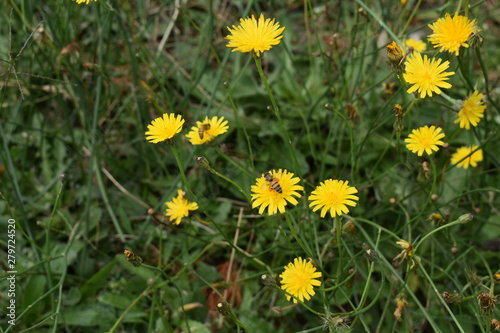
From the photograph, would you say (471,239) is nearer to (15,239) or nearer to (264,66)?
(264,66)

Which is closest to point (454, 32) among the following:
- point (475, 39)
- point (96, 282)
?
point (475, 39)

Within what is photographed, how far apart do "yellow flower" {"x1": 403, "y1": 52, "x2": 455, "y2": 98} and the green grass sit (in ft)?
0.55

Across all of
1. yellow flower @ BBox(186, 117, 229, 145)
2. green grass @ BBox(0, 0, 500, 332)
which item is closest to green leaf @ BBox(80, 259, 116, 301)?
green grass @ BBox(0, 0, 500, 332)

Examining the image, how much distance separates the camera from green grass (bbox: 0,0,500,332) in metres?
1.42

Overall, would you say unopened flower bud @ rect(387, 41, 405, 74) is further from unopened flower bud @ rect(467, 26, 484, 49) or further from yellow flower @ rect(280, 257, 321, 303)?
yellow flower @ rect(280, 257, 321, 303)

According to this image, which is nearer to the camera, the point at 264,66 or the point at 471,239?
the point at 471,239

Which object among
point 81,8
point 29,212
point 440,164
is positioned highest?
point 81,8

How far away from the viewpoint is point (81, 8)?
7.10ft

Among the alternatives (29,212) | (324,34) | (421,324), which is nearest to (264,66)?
(324,34)

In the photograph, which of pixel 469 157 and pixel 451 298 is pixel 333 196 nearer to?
pixel 451 298

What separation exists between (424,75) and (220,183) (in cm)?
83

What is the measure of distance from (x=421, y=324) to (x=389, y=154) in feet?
1.95

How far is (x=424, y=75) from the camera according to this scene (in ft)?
3.60

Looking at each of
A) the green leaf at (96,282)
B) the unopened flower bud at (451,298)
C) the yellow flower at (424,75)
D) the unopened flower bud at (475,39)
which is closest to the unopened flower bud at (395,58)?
the yellow flower at (424,75)
